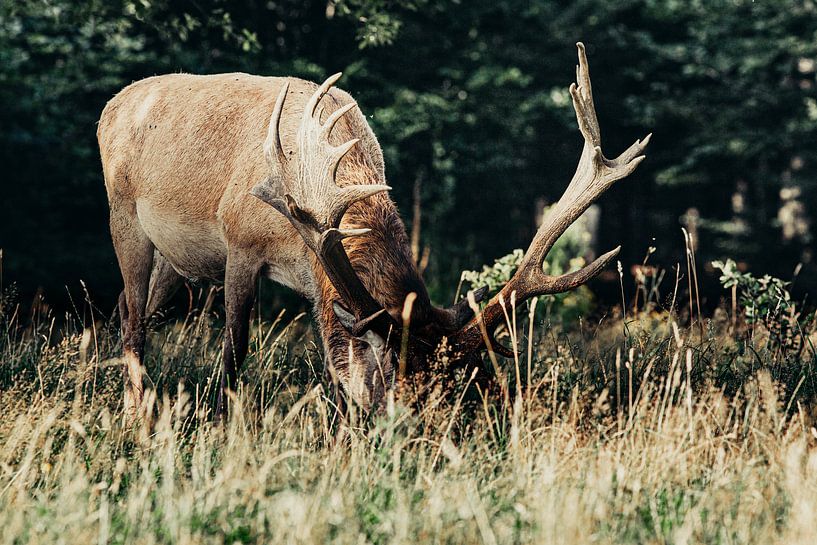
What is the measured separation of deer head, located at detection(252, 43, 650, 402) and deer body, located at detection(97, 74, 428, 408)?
0.65ft

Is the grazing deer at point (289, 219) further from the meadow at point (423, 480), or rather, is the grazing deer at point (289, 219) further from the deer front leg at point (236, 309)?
the meadow at point (423, 480)

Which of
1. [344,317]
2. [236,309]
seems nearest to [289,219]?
[344,317]

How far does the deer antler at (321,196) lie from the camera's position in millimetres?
4363

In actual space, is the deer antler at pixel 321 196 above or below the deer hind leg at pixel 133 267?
above

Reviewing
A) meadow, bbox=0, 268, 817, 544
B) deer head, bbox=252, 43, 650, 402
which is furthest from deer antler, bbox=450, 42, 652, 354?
meadow, bbox=0, 268, 817, 544

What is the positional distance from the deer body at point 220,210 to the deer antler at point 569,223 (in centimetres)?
33

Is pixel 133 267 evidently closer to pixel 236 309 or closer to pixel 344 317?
pixel 236 309

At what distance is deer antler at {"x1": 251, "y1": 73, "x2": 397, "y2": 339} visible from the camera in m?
4.36

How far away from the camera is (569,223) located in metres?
4.83

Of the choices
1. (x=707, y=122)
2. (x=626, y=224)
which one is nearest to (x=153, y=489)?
(x=707, y=122)

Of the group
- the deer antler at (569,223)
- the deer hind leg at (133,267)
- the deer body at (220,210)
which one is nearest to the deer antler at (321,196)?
the deer body at (220,210)

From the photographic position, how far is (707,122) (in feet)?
60.8

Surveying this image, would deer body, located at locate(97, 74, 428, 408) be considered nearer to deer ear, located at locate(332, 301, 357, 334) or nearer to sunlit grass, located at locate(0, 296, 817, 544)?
deer ear, located at locate(332, 301, 357, 334)

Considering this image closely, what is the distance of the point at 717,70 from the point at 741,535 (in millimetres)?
17313
